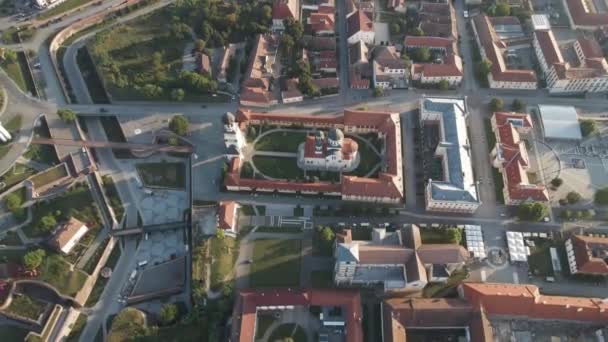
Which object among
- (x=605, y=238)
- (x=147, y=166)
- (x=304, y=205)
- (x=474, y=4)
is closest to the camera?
(x=605, y=238)

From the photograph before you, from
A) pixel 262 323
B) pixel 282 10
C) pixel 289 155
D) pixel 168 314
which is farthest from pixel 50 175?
pixel 282 10

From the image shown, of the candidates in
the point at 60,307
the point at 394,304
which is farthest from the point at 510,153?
the point at 60,307

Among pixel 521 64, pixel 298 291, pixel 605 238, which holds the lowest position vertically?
pixel 298 291

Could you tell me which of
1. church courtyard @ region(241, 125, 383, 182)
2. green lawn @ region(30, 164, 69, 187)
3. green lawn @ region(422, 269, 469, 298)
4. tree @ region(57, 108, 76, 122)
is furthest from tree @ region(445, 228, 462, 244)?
tree @ region(57, 108, 76, 122)

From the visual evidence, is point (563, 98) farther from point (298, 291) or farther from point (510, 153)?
point (298, 291)

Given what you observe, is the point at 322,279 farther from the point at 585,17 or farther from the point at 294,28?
the point at 585,17

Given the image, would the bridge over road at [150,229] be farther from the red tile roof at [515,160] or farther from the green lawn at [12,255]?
the red tile roof at [515,160]
